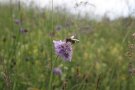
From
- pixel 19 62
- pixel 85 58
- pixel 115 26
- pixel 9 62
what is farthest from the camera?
pixel 115 26

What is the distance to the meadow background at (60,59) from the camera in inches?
98.6

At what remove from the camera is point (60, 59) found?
3.29 m

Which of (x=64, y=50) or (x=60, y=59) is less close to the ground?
(x=64, y=50)

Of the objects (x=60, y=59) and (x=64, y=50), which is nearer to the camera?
(x=64, y=50)

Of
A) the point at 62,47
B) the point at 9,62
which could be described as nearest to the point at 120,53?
the point at 9,62

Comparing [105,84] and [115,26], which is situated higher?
[115,26]

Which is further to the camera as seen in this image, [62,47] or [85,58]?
[85,58]

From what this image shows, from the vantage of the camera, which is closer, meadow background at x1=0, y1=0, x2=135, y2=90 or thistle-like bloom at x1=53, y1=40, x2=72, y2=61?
thistle-like bloom at x1=53, y1=40, x2=72, y2=61

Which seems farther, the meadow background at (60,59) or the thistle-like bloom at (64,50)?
the meadow background at (60,59)

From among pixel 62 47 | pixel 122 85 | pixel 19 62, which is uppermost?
pixel 62 47

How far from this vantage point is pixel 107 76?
3.46 m

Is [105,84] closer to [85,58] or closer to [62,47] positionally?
[85,58]

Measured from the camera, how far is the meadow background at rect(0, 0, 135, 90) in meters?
2.51

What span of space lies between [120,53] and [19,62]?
1.69 m
